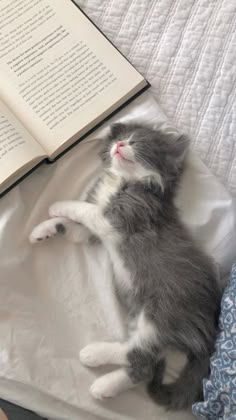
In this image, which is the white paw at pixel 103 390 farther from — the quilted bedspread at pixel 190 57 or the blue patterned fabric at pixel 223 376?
the quilted bedspread at pixel 190 57

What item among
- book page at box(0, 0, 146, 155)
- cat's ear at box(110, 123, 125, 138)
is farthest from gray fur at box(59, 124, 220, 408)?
book page at box(0, 0, 146, 155)

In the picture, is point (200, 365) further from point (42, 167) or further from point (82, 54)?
point (82, 54)

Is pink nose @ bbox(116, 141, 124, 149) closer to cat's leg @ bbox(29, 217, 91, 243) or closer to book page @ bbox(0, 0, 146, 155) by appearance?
book page @ bbox(0, 0, 146, 155)

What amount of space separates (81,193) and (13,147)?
204 millimetres

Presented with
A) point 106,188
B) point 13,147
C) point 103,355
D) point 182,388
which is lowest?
point 182,388

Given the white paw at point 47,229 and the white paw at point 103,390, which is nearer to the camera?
the white paw at point 103,390

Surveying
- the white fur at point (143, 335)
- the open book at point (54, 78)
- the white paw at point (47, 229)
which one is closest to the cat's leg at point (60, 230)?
the white paw at point (47, 229)

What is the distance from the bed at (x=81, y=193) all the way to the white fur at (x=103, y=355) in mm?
25

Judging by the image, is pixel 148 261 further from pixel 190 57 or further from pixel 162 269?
pixel 190 57

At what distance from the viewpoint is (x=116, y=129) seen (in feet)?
3.91

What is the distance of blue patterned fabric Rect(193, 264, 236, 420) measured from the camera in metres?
0.96

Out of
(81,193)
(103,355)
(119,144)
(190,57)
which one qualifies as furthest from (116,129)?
(103,355)

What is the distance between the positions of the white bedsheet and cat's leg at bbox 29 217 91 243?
0.07 feet

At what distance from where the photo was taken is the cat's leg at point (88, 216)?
3.71 feet
